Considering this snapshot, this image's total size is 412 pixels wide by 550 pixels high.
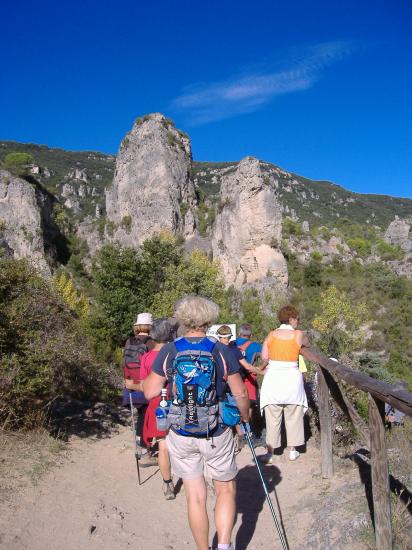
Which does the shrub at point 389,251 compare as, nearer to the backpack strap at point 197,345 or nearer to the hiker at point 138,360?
the hiker at point 138,360

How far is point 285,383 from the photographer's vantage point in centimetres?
498

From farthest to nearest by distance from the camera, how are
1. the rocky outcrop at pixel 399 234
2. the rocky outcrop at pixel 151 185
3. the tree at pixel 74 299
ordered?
the rocky outcrop at pixel 399 234
the rocky outcrop at pixel 151 185
the tree at pixel 74 299

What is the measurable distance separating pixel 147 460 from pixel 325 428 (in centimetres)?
216

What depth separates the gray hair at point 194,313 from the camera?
289 centimetres

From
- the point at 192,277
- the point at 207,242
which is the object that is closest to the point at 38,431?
the point at 192,277

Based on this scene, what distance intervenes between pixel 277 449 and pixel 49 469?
2743 mm

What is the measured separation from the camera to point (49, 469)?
479cm

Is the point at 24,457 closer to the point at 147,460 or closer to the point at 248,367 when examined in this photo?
the point at 147,460

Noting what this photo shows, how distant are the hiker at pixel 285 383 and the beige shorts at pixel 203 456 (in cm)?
213

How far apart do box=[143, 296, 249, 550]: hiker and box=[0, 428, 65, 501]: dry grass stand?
7.29 feet

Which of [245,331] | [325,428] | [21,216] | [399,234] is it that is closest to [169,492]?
[325,428]

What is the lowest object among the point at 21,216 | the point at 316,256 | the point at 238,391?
the point at 238,391

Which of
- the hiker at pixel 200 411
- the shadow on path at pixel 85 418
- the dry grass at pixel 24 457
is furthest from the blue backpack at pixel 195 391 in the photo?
the shadow on path at pixel 85 418

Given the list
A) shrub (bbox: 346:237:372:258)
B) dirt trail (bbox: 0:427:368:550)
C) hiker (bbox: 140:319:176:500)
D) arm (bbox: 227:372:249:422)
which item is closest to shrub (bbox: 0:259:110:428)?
dirt trail (bbox: 0:427:368:550)
